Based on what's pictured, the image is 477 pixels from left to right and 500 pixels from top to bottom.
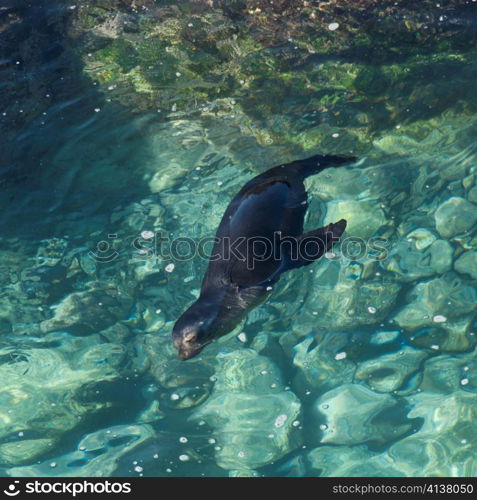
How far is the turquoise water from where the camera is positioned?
245 inches

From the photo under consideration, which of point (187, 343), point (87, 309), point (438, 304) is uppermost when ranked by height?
point (187, 343)

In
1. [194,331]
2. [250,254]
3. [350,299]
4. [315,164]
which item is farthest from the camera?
[350,299]

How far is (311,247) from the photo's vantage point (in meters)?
4.77

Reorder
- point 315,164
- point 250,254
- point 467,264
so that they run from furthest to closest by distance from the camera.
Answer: point 467,264, point 315,164, point 250,254

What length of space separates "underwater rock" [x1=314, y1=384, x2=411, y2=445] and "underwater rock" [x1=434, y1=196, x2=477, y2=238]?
109 inches

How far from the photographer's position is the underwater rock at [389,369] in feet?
23.6

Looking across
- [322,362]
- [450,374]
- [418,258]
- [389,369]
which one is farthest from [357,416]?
[418,258]

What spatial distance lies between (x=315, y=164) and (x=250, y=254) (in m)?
1.51

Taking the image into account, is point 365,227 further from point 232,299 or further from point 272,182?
point 232,299

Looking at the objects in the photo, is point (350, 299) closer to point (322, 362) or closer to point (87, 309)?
point (322, 362)

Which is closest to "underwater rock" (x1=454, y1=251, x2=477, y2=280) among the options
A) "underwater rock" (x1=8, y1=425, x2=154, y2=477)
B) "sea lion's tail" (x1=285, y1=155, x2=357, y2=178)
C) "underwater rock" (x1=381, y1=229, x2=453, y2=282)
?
"underwater rock" (x1=381, y1=229, x2=453, y2=282)

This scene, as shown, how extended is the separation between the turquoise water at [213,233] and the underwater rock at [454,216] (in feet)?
0.14
